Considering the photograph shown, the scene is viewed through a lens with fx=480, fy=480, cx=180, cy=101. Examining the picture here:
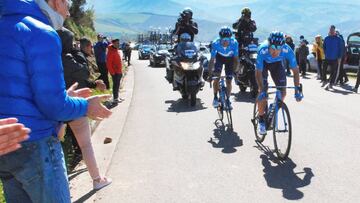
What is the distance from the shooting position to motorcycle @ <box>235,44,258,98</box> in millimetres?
14250

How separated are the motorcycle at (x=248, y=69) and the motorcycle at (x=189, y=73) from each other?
1.75m

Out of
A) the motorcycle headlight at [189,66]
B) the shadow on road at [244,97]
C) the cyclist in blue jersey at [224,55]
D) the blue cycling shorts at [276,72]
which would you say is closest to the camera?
the blue cycling shorts at [276,72]

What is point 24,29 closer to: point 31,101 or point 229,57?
point 31,101

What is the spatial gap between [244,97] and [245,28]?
2731 mm

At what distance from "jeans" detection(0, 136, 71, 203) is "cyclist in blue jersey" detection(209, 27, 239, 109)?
7.58 m

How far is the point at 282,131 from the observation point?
7.11 m

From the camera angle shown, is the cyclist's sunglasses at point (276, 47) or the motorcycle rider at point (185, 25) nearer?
the cyclist's sunglasses at point (276, 47)

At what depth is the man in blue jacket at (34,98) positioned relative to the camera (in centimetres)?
264

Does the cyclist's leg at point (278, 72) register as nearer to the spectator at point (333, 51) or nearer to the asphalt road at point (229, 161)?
the asphalt road at point (229, 161)

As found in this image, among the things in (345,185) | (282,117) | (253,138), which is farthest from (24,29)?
(253,138)

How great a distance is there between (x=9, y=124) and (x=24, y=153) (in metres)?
0.42

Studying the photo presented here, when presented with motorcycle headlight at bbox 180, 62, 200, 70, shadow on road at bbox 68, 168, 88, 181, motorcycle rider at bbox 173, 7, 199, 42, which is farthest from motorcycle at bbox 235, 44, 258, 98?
shadow on road at bbox 68, 168, 88, 181

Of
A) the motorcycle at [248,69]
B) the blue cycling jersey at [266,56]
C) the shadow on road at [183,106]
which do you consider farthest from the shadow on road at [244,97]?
the blue cycling jersey at [266,56]

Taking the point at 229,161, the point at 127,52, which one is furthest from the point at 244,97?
the point at 127,52
